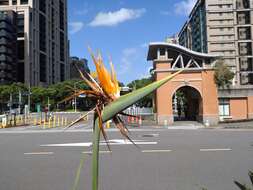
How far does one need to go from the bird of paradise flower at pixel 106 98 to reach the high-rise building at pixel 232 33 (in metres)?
86.3

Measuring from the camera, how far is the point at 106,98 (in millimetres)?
1573

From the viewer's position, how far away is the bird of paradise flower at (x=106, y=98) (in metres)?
1.50

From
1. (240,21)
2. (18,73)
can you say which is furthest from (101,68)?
(18,73)

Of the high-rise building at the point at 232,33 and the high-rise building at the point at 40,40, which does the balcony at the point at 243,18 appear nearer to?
the high-rise building at the point at 232,33

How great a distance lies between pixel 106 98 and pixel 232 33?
90694 millimetres

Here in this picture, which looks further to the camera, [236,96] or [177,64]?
[236,96]

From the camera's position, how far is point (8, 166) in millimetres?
10742

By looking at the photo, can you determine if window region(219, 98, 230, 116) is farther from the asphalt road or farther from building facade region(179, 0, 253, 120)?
building facade region(179, 0, 253, 120)

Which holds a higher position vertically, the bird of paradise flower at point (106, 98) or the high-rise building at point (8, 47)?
the high-rise building at point (8, 47)

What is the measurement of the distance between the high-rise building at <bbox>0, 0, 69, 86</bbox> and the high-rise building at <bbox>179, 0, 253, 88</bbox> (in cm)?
3755

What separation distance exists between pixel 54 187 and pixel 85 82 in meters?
6.66

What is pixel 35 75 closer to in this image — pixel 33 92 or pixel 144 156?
pixel 33 92

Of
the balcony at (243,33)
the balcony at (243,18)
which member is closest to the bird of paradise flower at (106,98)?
the balcony at (243,33)

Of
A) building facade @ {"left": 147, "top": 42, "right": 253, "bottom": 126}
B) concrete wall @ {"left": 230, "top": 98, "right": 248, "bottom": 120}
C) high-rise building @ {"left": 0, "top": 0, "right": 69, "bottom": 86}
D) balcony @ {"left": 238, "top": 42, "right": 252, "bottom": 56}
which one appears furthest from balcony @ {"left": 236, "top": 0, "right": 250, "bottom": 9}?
building facade @ {"left": 147, "top": 42, "right": 253, "bottom": 126}
